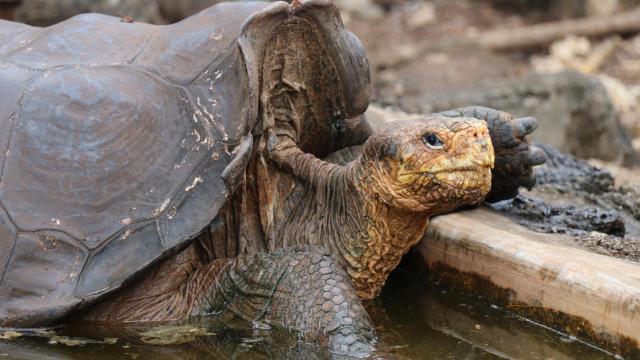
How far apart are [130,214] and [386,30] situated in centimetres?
930

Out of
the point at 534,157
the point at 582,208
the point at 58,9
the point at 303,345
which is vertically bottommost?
the point at 303,345

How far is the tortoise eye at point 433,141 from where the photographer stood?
3664 millimetres

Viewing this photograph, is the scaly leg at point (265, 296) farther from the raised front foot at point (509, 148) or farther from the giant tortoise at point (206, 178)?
the raised front foot at point (509, 148)

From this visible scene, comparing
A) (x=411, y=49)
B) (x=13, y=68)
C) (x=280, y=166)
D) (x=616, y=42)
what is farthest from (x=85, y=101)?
(x=616, y=42)

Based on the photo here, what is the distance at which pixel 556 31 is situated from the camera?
1184 cm

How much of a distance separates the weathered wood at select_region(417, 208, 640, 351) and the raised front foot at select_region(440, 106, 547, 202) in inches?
6.8

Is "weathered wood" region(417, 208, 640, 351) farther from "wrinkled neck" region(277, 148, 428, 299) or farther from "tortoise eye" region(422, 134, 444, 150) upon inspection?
"tortoise eye" region(422, 134, 444, 150)

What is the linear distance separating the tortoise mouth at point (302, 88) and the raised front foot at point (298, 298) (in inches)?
23.8

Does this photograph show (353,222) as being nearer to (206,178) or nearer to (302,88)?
(206,178)

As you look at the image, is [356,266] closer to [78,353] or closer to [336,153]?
[336,153]

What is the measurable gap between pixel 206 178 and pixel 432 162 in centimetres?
87

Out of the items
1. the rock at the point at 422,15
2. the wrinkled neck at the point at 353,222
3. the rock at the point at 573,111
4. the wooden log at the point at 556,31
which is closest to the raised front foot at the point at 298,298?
the wrinkled neck at the point at 353,222

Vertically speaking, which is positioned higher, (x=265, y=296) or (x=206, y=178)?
(x=206, y=178)

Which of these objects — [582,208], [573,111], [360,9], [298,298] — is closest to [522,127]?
[582,208]
